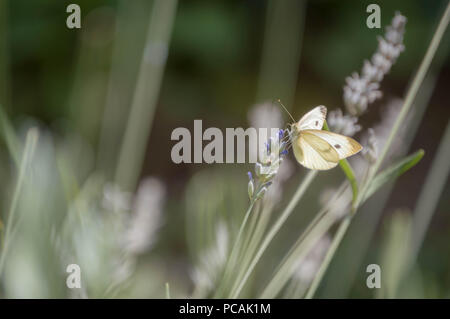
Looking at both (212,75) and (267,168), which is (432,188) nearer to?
(267,168)

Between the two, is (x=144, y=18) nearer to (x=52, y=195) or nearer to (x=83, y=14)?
(x=83, y=14)

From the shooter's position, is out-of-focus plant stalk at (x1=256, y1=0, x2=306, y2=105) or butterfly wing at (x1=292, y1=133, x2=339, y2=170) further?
out-of-focus plant stalk at (x1=256, y1=0, x2=306, y2=105)

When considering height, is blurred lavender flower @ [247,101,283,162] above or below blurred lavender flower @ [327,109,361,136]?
above

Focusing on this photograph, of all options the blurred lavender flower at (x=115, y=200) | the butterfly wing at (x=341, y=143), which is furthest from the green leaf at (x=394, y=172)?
the blurred lavender flower at (x=115, y=200)

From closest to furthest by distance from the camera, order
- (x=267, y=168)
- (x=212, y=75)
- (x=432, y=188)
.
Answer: (x=267, y=168) → (x=432, y=188) → (x=212, y=75)

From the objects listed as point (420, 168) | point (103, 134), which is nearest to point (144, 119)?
point (103, 134)

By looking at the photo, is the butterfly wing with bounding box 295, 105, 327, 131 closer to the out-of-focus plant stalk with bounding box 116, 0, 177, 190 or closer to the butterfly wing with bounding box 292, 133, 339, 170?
the butterfly wing with bounding box 292, 133, 339, 170

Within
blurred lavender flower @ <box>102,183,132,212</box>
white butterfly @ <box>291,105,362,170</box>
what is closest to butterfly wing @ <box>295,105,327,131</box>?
white butterfly @ <box>291,105,362,170</box>

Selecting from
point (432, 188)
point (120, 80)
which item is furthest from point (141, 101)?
point (432, 188)

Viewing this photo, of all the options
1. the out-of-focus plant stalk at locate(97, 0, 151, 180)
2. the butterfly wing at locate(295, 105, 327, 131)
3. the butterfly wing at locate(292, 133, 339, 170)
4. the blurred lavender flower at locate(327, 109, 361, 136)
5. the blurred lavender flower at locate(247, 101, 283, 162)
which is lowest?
the butterfly wing at locate(292, 133, 339, 170)
